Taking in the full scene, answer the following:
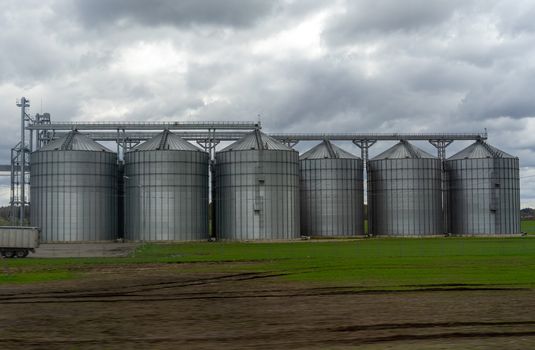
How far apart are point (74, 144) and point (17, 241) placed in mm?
42459

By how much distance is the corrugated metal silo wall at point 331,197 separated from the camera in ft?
370

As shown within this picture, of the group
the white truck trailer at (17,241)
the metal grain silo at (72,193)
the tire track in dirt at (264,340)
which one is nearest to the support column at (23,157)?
the metal grain silo at (72,193)

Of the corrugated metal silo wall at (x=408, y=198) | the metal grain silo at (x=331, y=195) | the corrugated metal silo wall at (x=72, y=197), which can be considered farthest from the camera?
the corrugated metal silo wall at (x=408, y=198)

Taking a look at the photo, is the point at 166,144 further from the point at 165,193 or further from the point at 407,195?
the point at 407,195

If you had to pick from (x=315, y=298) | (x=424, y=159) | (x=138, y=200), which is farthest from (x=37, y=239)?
(x=424, y=159)

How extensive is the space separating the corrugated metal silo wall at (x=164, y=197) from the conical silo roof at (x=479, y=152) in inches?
1878

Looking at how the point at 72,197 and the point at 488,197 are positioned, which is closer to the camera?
the point at 72,197

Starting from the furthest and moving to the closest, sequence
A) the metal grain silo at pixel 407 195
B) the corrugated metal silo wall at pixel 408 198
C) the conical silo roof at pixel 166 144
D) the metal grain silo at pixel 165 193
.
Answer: the metal grain silo at pixel 407 195 < the corrugated metal silo wall at pixel 408 198 < the conical silo roof at pixel 166 144 < the metal grain silo at pixel 165 193

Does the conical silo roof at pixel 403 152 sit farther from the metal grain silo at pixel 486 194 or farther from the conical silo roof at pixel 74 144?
the conical silo roof at pixel 74 144

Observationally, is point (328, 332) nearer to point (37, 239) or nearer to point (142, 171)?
point (37, 239)

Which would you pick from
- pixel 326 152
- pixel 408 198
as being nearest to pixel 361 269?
pixel 408 198

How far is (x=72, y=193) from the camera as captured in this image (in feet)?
331

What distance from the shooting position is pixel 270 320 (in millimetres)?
21672

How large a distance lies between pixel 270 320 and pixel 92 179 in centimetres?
8535
